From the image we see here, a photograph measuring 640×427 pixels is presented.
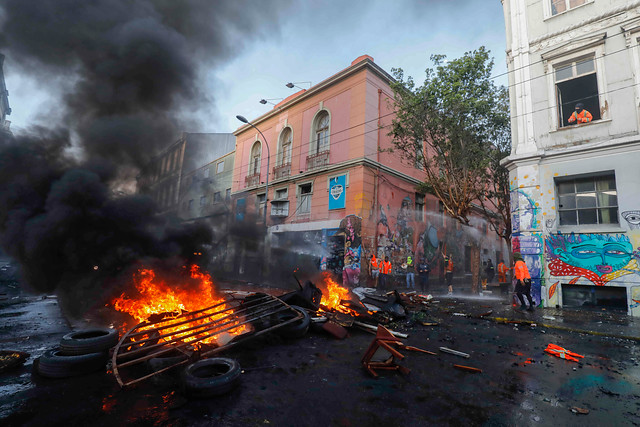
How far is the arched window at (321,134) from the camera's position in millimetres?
18781

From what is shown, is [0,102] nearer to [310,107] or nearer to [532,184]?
[310,107]

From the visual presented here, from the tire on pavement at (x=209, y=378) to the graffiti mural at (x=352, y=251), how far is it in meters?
11.7

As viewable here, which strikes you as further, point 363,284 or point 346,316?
point 363,284

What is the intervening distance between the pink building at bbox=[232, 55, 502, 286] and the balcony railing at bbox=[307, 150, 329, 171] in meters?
0.06

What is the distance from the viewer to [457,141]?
12836mm

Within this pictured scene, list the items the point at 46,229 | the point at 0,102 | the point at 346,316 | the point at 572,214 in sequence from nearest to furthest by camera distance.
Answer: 1. the point at 46,229
2. the point at 346,316
3. the point at 572,214
4. the point at 0,102

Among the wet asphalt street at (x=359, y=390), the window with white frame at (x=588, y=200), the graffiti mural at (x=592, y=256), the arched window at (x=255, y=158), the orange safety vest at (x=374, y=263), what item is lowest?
the wet asphalt street at (x=359, y=390)

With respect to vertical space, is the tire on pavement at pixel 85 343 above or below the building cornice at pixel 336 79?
below

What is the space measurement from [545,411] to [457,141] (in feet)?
38.3

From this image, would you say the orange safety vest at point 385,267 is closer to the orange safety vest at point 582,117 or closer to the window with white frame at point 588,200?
the window with white frame at point 588,200

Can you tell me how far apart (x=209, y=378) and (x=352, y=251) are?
495 inches

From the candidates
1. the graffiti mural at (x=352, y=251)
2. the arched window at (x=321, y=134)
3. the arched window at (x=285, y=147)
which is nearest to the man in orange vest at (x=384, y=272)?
the graffiti mural at (x=352, y=251)

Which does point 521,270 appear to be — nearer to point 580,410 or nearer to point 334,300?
point 334,300

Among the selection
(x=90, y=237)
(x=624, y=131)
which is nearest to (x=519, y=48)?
(x=624, y=131)
